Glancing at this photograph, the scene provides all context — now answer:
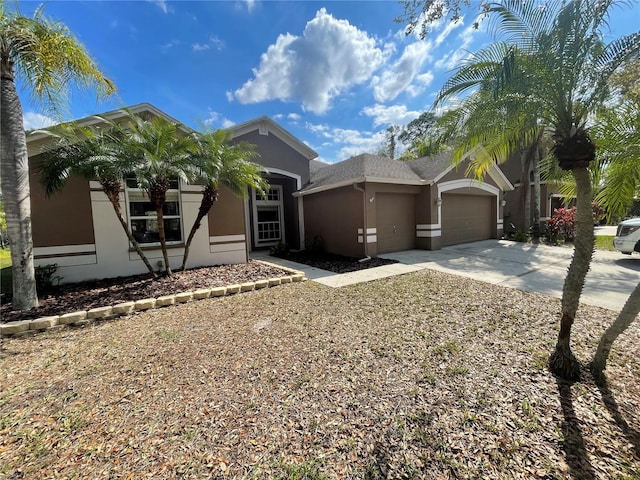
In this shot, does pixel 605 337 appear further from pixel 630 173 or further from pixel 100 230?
pixel 100 230

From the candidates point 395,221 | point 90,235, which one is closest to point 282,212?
point 395,221

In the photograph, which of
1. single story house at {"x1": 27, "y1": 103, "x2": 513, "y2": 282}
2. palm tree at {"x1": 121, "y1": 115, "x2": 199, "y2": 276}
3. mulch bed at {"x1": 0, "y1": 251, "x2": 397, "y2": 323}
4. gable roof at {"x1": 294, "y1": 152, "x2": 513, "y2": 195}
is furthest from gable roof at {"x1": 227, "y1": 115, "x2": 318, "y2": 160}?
mulch bed at {"x1": 0, "y1": 251, "x2": 397, "y2": 323}

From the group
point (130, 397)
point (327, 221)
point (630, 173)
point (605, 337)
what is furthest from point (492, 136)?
point (327, 221)

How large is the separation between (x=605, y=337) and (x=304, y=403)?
340 cm

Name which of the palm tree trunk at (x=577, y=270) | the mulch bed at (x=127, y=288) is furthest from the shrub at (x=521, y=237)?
the palm tree trunk at (x=577, y=270)

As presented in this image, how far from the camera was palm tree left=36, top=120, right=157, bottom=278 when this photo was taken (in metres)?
5.48

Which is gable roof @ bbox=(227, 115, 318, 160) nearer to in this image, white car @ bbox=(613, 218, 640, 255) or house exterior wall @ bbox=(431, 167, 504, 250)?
house exterior wall @ bbox=(431, 167, 504, 250)

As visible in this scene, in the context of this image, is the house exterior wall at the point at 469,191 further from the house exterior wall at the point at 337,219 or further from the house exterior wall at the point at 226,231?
the house exterior wall at the point at 226,231

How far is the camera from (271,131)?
1267cm

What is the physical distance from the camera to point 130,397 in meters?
2.79

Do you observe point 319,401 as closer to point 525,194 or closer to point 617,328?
point 617,328

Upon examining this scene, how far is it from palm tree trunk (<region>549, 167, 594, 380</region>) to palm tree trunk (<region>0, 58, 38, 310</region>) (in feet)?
28.6

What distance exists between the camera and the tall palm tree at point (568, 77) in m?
2.90

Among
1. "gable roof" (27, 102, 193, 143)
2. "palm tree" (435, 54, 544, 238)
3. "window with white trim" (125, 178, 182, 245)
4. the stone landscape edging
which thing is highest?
"gable roof" (27, 102, 193, 143)
